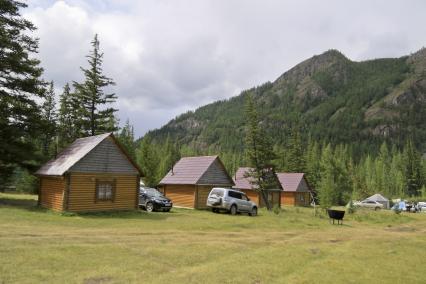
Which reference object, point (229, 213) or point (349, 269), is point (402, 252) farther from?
point (229, 213)

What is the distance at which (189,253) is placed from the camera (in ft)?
48.9

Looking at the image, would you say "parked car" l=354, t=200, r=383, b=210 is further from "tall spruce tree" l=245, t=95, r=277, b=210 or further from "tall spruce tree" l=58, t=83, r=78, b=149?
"tall spruce tree" l=58, t=83, r=78, b=149

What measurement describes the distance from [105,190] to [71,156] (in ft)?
11.6

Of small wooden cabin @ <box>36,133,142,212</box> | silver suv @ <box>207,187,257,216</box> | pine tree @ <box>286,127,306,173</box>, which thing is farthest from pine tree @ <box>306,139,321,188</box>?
small wooden cabin @ <box>36,133,142,212</box>

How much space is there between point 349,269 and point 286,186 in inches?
2049

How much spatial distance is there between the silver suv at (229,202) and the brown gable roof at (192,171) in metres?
4.82

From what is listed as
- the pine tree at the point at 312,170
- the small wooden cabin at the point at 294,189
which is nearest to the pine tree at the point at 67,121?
the small wooden cabin at the point at 294,189

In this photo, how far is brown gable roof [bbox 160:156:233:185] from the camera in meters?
39.7

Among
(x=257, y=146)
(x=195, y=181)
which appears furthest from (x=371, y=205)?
(x=195, y=181)

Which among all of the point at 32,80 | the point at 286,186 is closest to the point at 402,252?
the point at 32,80

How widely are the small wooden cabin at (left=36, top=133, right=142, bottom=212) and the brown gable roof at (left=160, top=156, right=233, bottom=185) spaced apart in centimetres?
944

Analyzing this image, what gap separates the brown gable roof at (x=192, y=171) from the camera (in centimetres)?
3973

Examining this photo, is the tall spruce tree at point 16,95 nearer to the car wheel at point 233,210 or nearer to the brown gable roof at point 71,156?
the brown gable roof at point 71,156

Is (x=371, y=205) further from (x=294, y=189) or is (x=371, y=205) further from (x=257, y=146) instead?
(x=257, y=146)
